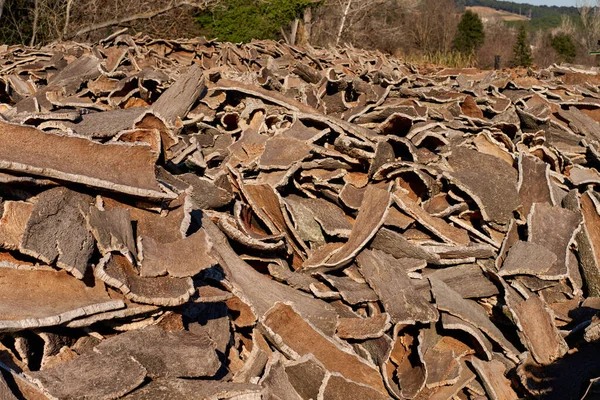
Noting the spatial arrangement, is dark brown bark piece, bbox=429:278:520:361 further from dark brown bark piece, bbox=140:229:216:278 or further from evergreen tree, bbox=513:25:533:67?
evergreen tree, bbox=513:25:533:67

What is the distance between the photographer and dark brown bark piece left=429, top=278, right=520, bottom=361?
2.26m

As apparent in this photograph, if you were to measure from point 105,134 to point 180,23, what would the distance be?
1287 centimetres

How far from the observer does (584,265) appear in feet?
8.54

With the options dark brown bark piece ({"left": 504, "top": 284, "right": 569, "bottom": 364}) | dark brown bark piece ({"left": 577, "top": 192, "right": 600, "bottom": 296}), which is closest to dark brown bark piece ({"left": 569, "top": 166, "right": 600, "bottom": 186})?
dark brown bark piece ({"left": 577, "top": 192, "right": 600, "bottom": 296})

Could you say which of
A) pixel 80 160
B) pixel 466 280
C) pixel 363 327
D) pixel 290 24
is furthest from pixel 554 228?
pixel 290 24

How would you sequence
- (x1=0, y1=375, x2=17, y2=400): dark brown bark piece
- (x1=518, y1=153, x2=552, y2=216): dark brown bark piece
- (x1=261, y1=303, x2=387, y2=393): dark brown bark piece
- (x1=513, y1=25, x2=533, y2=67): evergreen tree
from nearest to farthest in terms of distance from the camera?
(x1=0, y1=375, x2=17, y2=400): dark brown bark piece, (x1=261, y1=303, x2=387, y2=393): dark brown bark piece, (x1=518, y1=153, x2=552, y2=216): dark brown bark piece, (x1=513, y1=25, x2=533, y2=67): evergreen tree

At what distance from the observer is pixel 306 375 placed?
1.94 metres

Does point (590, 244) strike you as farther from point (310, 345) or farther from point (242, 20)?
point (242, 20)

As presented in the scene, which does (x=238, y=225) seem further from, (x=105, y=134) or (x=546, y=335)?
(x=546, y=335)

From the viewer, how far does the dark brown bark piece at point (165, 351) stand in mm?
1658

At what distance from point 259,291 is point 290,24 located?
1542 cm

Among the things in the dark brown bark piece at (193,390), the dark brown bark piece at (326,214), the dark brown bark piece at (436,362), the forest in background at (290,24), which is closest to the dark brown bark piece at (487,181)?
the dark brown bark piece at (326,214)

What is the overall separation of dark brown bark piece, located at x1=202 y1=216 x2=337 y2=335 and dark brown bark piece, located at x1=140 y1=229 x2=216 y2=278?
265 millimetres

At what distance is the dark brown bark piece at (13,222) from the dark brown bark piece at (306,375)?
932 mm
